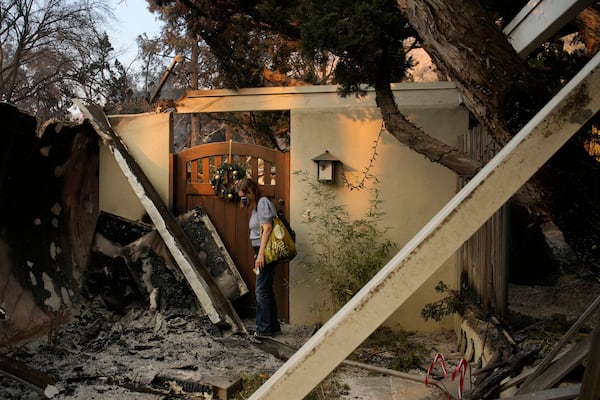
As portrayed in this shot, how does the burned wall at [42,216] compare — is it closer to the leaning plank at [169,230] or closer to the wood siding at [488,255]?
the leaning plank at [169,230]

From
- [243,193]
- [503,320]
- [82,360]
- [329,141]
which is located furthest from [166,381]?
[329,141]

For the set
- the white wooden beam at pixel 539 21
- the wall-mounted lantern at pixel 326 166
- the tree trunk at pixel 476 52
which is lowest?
the wall-mounted lantern at pixel 326 166

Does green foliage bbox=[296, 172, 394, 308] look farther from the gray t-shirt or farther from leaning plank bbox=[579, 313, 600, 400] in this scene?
leaning plank bbox=[579, 313, 600, 400]

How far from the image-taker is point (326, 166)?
18.4ft

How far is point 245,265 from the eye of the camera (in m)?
5.98

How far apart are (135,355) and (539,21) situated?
4.08 m

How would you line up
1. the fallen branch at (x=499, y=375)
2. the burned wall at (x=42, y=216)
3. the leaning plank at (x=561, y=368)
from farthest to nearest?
1. the burned wall at (x=42, y=216)
2. the fallen branch at (x=499, y=375)
3. the leaning plank at (x=561, y=368)

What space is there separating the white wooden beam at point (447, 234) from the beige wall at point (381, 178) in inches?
165

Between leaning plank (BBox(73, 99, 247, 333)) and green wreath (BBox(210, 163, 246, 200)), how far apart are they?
618 millimetres

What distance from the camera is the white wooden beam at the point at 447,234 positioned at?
4.64ft

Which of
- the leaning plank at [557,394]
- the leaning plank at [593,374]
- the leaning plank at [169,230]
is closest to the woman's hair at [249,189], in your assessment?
the leaning plank at [169,230]

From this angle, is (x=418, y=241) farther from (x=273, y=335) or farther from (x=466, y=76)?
(x=273, y=335)

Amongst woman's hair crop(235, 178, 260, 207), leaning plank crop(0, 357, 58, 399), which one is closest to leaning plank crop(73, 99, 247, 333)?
woman's hair crop(235, 178, 260, 207)

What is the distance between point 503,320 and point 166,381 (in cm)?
256
